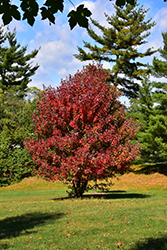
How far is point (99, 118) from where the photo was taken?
1368 cm

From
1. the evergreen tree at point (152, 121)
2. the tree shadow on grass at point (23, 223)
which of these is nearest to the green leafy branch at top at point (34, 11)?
the tree shadow on grass at point (23, 223)

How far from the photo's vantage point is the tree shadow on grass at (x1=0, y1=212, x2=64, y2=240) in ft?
24.0

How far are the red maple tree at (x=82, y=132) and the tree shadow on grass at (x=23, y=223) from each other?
11.5ft

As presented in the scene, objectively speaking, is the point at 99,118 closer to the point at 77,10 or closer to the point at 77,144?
the point at 77,144

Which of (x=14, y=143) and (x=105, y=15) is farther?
(x=105, y=15)

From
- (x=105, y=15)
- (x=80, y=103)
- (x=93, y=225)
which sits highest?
(x=105, y=15)

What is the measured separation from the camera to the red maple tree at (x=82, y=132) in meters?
13.0

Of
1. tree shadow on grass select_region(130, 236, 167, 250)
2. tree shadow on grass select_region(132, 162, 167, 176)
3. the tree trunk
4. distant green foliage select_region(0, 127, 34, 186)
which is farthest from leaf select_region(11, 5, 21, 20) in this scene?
tree shadow on grass select_region(132, 162, 167, 176)

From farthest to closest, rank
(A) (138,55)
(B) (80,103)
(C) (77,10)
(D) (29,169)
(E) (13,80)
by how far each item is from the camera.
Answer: (E) (13,80)
(A) (138,55)
(D) (29,169)
(B) (80,103)
(C) (77,10)

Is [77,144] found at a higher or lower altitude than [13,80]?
lower

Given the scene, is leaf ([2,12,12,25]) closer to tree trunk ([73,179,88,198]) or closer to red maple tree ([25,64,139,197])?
red maple tree ([25,64,139,197])

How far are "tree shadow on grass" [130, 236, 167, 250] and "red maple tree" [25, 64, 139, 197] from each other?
6.75 metres

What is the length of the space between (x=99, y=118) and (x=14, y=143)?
1925 centimetres

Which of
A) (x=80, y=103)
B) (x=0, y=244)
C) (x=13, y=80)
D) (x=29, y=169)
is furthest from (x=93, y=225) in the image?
(x=13, y=80)
